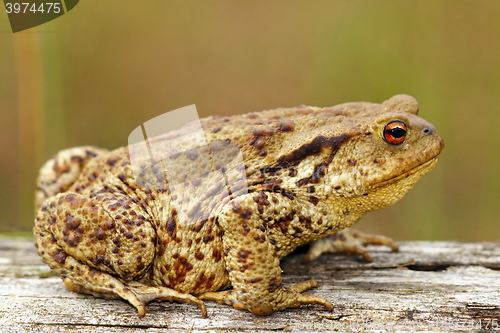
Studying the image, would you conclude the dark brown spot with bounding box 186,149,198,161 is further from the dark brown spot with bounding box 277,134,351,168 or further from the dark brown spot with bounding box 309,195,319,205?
the dark brown spot with bounding box 309,195,319,205

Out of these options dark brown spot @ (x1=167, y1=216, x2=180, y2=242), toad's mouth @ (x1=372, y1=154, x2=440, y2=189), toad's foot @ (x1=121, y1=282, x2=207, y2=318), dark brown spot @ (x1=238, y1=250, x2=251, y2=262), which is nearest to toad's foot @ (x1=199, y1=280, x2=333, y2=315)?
toad's foot @ (x1=121, y1=282, x2=207, y2=318)

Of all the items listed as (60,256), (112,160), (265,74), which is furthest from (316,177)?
(265,74)

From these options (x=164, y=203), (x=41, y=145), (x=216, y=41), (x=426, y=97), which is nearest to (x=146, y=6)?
(x=216, y=41)

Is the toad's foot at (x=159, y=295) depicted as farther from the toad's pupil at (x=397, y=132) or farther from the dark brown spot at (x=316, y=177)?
the toad's pupil at (x=397, y=132)

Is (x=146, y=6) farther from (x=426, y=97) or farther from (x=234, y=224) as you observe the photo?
(x=234, y=224)
